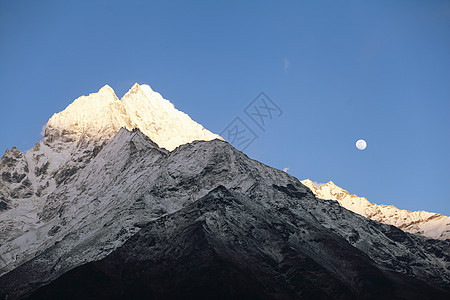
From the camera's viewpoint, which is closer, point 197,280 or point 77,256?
point 197,280

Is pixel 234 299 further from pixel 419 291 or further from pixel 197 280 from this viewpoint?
pixel 419 291

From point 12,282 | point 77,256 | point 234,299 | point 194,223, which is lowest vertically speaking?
point 12,282

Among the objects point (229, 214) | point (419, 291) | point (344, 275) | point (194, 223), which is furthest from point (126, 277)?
point (419, 291)

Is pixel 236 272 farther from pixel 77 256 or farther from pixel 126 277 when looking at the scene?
pixel 77 256

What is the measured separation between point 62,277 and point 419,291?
103 m

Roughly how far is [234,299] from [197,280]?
13.2 m

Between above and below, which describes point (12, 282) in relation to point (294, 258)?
below

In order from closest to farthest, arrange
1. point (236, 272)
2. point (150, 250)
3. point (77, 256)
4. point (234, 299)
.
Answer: point (234, 299) → point (236, 272) → point (150, 250) → point (77, 256)

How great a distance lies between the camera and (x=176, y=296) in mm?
152375

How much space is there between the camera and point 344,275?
178875 mm

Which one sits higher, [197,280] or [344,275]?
[344,275]

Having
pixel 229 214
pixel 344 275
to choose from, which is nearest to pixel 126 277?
pixel 229 214

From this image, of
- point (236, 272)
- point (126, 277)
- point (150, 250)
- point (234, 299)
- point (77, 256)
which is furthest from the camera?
point (77, 256)

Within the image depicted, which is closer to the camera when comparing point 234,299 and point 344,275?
point 234,299
